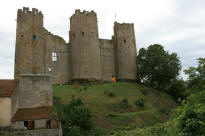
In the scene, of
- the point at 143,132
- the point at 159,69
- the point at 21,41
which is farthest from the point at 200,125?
the point at 159,69

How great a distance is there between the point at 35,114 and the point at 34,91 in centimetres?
339

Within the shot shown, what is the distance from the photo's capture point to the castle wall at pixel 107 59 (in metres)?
48.2

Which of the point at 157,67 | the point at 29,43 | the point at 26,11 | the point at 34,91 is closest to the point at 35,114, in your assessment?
the point at 34,91

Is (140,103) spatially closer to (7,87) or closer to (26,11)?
(7,87)

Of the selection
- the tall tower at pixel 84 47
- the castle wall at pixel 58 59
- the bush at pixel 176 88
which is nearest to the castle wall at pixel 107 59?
the tall tower at pixel 84 47

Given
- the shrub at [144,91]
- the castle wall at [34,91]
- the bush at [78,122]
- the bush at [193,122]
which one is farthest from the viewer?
the shrub at [144,91]

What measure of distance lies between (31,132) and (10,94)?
4.68 meters

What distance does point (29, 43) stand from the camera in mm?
34906

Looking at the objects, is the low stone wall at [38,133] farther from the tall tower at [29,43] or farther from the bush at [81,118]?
the tall tower at [29,43]

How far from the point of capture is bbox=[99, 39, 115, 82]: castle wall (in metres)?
48.2

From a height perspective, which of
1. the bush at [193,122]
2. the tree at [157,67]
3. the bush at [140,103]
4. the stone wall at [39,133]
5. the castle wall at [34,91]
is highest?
the tree at [157,67]

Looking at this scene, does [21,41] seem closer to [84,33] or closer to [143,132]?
[84,33]

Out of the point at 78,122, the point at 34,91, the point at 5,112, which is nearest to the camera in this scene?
the point at 5,112

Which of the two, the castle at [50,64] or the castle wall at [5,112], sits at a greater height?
the castle at [50,64]
